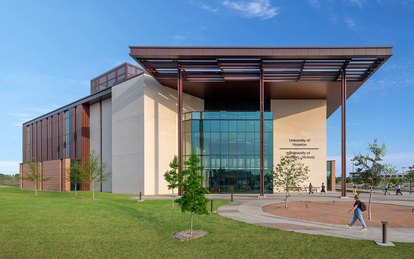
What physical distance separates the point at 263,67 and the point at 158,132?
51.1 feet

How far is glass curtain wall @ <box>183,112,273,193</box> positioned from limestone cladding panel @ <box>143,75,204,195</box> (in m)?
2.92

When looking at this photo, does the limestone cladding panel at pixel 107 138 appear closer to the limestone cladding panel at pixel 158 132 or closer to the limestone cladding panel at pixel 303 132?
the limestone cladding panel at pixel 158 132

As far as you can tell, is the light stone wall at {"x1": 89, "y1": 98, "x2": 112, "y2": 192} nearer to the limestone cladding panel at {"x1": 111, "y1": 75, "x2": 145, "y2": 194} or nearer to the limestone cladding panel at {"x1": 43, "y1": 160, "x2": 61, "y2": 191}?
the limestone cladding panel at {"x1": 111, "y1": 75, "x2": 145, "y2": 194}

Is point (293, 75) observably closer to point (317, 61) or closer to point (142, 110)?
point (317, 61)

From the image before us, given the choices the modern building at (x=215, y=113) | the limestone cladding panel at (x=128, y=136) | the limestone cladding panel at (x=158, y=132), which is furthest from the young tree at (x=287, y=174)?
the limestone cladding panel at (x=128, y=136)

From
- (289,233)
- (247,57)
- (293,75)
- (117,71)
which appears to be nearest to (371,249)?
(289,233)

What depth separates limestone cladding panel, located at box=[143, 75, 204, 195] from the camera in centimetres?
4234

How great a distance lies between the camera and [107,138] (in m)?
51.0

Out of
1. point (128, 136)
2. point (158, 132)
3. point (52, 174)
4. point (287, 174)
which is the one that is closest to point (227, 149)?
point (158, 132)

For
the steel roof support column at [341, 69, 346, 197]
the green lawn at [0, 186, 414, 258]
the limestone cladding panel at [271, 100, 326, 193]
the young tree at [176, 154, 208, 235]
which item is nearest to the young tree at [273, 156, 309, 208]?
the steel roof support column at [341, 69, 346, 197]

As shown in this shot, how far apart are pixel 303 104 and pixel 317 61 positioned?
627 inches

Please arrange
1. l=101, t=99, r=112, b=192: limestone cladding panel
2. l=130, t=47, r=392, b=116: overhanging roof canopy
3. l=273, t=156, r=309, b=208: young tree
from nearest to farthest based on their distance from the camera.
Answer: l=273, t=156, r=309, b=208: young tree < l=130, t=47, r=392, b=116: overhanging roof canopy < l=101, t=99, r=112, b=192: limestone cladding panel

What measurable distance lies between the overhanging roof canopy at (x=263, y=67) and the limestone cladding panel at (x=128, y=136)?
4527 mm

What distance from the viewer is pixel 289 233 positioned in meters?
14.9
